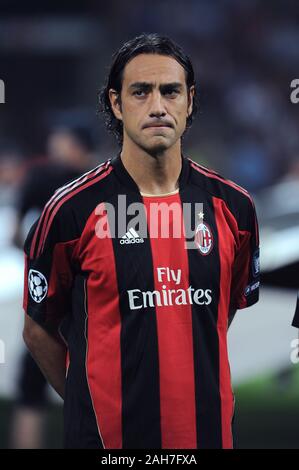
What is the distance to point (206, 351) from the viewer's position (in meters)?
2.33

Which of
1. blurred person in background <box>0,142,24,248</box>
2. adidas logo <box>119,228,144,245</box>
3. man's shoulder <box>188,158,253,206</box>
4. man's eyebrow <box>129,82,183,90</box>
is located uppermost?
blurred person in background <box>0,142,24,248</box>

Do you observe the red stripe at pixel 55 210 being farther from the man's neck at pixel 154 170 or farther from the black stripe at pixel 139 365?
the black stripe at pixel 139 365

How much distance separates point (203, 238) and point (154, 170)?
201 millimetres

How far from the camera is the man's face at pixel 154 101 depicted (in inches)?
90.5

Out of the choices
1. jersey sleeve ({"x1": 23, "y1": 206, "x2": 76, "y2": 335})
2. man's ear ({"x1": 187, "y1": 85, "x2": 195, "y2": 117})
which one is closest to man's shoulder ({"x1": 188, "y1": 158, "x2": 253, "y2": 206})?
A: man's ear ({"x1": 187, "y1": 85, "x2": 195, "y2": 117})

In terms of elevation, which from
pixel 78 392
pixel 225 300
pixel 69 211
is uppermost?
pixel 69 211

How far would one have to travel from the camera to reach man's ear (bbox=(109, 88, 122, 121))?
2.44m

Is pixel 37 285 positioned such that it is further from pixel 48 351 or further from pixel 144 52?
pixel 144 52

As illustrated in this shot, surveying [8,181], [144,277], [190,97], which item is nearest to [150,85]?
[190,97]

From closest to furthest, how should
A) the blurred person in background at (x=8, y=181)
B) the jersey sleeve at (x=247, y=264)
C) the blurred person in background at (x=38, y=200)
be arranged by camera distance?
1. the jersey sleeve at (x=247, y=264)
2. the blurred person in background at (x=38, y=200)
3. the blurred person in background at (x=8, y=181)

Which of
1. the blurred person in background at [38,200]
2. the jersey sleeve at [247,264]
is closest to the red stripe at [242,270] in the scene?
the jersey sleeve at [247,264]

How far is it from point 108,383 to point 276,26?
453 cm

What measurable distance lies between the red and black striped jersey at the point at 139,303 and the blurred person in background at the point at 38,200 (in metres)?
1.72

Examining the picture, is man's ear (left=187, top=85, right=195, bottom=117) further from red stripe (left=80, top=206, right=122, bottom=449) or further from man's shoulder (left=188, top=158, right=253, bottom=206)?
red stripe (left=80, top=206, right=122, bottom=449)
